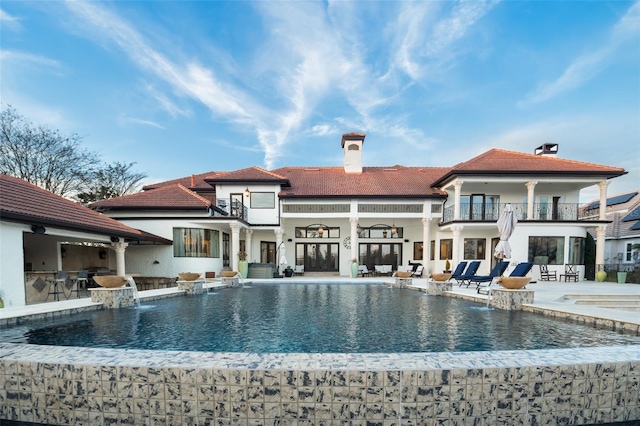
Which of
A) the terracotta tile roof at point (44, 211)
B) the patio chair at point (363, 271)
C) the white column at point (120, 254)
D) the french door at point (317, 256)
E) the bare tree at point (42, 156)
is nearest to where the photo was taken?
the terracotta tile roof at point (44, 211)

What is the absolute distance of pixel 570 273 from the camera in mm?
15664

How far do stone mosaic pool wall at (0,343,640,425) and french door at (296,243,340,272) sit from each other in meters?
17.6

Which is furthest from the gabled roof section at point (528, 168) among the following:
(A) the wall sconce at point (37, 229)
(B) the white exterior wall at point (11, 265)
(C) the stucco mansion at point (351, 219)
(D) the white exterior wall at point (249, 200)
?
(B) the white exterior wall at point (11, 265)

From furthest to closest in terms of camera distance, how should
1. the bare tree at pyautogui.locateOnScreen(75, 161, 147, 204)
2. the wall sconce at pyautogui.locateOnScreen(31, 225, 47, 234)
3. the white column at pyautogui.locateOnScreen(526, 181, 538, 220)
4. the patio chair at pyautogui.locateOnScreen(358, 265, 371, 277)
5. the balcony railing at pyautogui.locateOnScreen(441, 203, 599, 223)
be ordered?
the bare tree at pyautogui.locateOnScreen(75, 161, 147, 204), the patio chair at pyautogui.locateOnScreen(358, 265, 371, 277), the balcony railing at pyautogui.locateOnScreen(441, 203, 599, 223), the white column at pyautogui.locateOnScreen(526, 181, 538, 220), the wall sconce at pyautogui.locateOnScreen(31, 225, 47, 234)

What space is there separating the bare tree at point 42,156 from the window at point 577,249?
3465 centimetres

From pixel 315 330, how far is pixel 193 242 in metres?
13.1

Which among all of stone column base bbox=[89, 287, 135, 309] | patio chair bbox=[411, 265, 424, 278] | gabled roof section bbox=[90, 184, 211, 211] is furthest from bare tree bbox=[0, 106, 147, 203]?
patio chair bbox=[411, 265, 424, 278]

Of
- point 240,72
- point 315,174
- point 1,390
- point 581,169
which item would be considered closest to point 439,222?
point 581,169

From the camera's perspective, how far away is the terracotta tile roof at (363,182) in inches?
714

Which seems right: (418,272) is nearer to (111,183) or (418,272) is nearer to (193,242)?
(193,242)

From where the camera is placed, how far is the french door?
2027 cm

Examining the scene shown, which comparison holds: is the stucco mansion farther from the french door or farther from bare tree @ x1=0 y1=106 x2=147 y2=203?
bare tree @ x1=0 y1=106 x2=147 y2=203

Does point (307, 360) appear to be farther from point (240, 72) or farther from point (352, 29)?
point (240, 72)

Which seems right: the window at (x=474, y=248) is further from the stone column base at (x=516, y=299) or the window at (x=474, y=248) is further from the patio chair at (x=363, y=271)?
the stone column base at (x=516, y=299)
